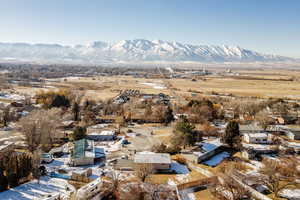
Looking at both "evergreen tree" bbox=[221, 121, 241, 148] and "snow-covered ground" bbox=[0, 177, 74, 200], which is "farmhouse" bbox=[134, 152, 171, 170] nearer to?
"snow-covered ground" bbox=[0, 177, 74, 200]

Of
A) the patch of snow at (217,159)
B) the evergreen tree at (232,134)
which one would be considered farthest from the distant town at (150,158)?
the evergreen tree at (232,134)

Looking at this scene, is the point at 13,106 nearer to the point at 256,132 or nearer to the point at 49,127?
the point at 49,127

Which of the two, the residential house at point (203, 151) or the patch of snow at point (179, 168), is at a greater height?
the residential house at point (203, 151)

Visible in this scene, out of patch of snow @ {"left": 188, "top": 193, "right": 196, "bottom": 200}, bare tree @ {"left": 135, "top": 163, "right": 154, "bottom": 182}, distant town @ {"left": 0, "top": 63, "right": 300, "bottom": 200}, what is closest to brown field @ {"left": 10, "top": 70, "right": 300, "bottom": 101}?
distant town @ {"left": 0, "top": 63, "right": 300, "bottom": 200}

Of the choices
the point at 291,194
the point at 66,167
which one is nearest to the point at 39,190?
the point at 66,167

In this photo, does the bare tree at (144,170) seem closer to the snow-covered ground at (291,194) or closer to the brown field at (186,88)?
the snow-covered ground at (291,194)

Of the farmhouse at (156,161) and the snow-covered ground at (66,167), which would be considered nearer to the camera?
the snow-covered ground at (66,167)

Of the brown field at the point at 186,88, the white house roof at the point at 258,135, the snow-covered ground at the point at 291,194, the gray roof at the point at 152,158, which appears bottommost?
the snow-covered ground at the point at 291,194
